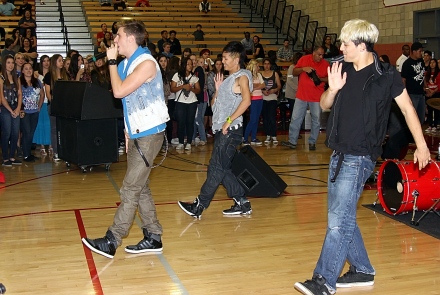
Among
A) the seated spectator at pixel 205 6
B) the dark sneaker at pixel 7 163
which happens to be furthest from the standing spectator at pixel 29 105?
the seated spectator at pixel 205 6

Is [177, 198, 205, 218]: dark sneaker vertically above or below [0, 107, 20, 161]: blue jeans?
below

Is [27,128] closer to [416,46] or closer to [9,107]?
[9,107]

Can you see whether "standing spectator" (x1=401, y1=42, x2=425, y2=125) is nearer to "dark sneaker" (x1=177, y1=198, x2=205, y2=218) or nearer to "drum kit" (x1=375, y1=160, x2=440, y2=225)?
"drum kit" (x1=375, y1=160, x2=440, y2=225)

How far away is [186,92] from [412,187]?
16.0 ft

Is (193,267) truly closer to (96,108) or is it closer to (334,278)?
(334,278)

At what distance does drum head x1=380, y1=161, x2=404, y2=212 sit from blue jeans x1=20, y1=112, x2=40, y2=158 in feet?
17.9

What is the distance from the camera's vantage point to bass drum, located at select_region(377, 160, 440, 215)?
4309 mm

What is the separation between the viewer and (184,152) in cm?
848

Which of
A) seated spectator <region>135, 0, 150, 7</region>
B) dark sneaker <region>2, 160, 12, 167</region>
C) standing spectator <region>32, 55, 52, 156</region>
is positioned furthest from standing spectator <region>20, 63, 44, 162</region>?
seated spectator <region>135, 0, 150, 7</region>

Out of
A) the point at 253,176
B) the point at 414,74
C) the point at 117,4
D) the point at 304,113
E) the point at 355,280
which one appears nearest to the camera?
the point at 355,280

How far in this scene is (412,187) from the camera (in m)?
4.30

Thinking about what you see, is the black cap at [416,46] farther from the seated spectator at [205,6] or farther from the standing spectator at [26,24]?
the seated spectator at [205,6]

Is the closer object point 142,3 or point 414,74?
point 414,74

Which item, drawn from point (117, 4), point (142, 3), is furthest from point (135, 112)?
point (142, 3)
